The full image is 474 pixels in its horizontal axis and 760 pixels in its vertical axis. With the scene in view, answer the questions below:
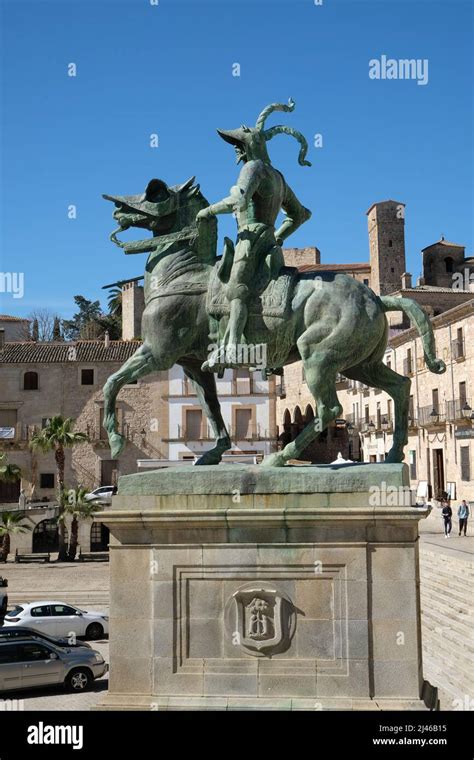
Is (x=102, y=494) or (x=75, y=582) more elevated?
(x=102, y=494)

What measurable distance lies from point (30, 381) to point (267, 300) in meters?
40.7

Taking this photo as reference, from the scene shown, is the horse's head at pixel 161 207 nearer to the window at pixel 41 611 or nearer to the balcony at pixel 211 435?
the window at pixel 41 611

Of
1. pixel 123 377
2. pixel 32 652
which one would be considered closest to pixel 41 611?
pixel 32 652

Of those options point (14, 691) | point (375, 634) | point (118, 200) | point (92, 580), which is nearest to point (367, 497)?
point (375, 634)

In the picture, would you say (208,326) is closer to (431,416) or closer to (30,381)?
(431,416)

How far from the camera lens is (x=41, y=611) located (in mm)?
20312

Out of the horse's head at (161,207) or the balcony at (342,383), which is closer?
the horse's head at (161,207)

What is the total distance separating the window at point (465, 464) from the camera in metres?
42.4

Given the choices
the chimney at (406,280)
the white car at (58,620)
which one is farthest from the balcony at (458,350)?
the chimney at (406,280)

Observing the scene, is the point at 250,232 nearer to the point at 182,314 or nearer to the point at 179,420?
the point at 182,314

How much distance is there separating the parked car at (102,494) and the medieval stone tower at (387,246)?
5832 cm

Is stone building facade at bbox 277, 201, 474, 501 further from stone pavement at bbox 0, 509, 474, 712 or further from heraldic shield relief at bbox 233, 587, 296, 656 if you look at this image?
heraldic shield relief at bbox 233, 587, 296, 656

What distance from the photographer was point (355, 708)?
720 centimetres

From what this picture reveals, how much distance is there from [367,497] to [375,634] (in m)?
1.18
